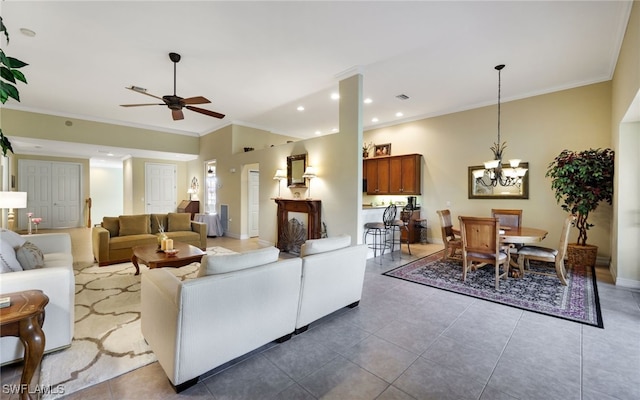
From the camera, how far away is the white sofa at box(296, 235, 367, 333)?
243cm

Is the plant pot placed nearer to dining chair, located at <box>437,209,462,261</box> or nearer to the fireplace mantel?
dining chair, located at <box>437,209,462,261</box>

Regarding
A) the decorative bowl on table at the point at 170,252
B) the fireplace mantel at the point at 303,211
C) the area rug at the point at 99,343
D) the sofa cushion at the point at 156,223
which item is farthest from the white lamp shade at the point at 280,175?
the area rug at the point at 99,343

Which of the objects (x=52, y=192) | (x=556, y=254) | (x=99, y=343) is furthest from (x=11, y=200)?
(x=52, y=192)

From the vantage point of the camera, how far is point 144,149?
26.2ft

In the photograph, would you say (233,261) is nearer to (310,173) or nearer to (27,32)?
(310,173)

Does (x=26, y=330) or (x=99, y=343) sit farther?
(x=99, y=343)

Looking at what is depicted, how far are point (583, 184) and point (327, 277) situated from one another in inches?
185

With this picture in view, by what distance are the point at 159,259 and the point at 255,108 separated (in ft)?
14.2

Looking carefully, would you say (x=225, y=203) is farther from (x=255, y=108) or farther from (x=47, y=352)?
(x=47, y=352)

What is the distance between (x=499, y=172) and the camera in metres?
4.64

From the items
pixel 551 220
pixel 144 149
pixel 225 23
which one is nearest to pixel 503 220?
pixel 551 220

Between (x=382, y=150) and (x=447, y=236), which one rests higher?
(x=382, y=150)

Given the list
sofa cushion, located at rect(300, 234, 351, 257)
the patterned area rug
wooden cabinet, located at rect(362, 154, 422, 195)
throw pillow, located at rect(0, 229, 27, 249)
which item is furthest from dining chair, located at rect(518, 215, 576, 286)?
throw pillow, located at rect(0, 229, 27, 249)

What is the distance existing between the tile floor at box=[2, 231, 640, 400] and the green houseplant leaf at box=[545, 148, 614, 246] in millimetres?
2011
